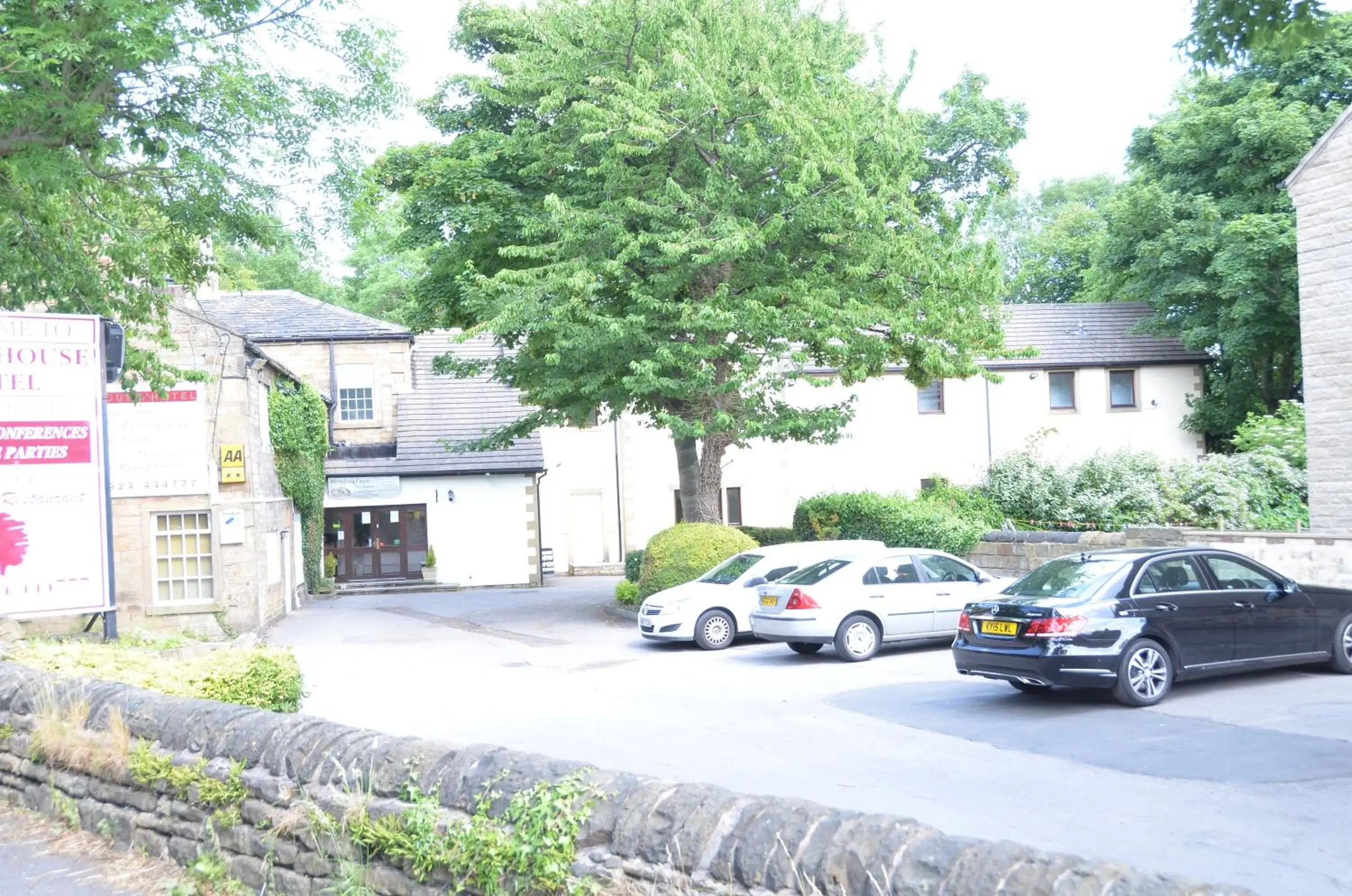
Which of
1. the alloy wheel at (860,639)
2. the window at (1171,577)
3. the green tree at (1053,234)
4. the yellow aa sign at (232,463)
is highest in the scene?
the green tree at (1053,234)

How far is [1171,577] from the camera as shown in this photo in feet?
40.7

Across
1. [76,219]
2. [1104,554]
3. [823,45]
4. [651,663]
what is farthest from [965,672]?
[823,45]

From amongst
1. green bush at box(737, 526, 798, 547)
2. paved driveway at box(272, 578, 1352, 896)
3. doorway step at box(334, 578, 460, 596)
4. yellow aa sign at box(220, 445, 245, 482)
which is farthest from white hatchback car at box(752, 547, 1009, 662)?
doorway step at box(334, 578, 460, 596)

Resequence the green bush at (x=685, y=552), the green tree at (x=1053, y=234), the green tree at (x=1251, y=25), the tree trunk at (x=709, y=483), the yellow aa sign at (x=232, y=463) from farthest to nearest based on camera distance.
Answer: the green tree at (x=1053, y=234) < the tree trunk at (x=709, y=483) < the yellow aa sign at (x=232, y=463) < the green bush at (x=685, y=552) < the green tree at (x=1251, y=25)

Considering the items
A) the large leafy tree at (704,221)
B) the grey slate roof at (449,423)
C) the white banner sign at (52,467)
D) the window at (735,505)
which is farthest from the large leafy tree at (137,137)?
the window at (735,505)

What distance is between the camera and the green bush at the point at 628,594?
25.5 m

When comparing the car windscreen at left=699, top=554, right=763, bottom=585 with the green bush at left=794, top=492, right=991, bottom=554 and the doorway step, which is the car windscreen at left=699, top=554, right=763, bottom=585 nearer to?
the green bush at left=794, top=492, right=991, bottom=554

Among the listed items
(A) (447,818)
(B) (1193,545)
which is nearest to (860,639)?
(B) (1193,545)

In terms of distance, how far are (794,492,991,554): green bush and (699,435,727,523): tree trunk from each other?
2136 mm

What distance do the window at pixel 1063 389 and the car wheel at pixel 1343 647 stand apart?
2528 centimetres

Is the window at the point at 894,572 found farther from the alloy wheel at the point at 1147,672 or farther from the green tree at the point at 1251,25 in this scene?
the green tree at the point at 1251,25

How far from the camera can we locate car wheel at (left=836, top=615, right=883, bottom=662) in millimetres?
16625

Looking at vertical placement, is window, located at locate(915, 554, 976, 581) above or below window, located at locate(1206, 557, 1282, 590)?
below

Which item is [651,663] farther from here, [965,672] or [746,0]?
[746,0]
